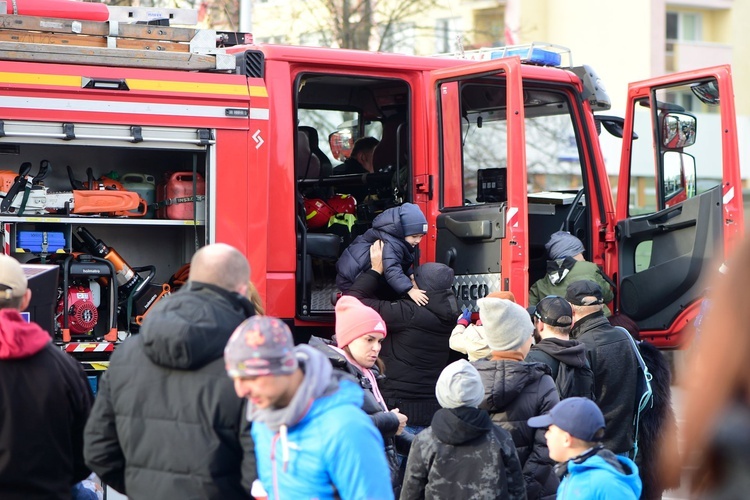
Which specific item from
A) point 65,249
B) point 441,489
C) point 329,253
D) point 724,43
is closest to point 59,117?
point 65,249

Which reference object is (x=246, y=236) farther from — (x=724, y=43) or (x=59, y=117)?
(x=724, y=43)

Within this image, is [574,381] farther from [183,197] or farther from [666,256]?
[183,197]

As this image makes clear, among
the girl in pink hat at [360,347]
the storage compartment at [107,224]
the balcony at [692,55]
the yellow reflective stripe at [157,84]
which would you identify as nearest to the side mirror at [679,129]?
the yellow reflective stripe at [157,84]

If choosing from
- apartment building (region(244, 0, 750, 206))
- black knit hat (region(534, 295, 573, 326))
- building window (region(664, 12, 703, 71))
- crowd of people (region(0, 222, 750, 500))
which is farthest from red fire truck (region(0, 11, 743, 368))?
building window (region(664, 12, 703, 71))

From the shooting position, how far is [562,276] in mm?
7098

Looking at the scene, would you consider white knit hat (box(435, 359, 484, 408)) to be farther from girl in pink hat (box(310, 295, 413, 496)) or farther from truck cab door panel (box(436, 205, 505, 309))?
truck cab door panel (box(436, 205, 505, 309))

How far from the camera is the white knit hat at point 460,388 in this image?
443 centimetres

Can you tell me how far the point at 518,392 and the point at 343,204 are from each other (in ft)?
8.55

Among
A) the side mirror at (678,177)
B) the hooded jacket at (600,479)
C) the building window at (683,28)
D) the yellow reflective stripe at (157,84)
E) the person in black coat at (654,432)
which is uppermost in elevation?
the building window at (683,28)

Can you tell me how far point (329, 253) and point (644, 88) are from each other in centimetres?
245

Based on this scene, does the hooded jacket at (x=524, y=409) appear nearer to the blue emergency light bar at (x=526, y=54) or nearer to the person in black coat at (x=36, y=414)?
the person in black coat at (x=36, y=414)

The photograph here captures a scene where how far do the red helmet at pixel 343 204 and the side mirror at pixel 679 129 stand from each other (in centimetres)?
218

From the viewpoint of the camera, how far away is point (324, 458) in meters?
3.14

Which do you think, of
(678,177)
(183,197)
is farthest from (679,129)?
(183,197)
